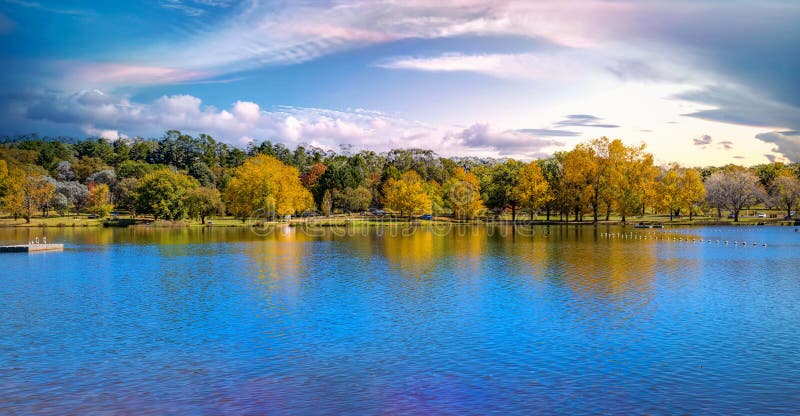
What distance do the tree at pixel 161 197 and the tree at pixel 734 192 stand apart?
10632cm

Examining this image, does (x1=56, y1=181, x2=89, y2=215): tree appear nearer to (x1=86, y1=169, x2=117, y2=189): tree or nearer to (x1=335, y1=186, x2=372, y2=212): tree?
(x1=86, y1=169, x2=117, y2=189): tree

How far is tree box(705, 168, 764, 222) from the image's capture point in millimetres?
114875

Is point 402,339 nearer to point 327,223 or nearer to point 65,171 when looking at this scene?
point 327,223

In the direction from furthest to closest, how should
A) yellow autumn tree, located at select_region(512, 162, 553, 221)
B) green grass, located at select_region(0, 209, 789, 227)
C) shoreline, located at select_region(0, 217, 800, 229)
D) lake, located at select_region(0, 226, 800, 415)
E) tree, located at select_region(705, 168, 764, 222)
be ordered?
yellow autumn tree, located at select_region(512, 162, 553, 221) < tree, located at select_region(705, 168, 764, 222) < green grass, located at select_region(0, 209, 789, 227) < shoreline, located at select_region(0, 217, 800, 229) < lake, located at select_region(0, 226, 800, 415)

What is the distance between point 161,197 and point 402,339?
10155 centimetres

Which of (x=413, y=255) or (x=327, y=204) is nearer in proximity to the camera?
(x=413, y=255)

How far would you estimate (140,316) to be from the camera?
28.0 metres

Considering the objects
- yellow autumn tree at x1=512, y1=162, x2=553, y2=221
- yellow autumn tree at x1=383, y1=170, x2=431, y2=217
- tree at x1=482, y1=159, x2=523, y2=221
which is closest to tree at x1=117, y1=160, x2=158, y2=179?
yellow autumn tree at x1=383, y1=170, x2=431, y2=217

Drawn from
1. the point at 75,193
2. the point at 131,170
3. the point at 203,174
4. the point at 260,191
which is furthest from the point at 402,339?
the point at 131,170

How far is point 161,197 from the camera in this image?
113m

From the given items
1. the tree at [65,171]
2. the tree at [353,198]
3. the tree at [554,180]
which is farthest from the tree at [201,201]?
the tree at [554,180]

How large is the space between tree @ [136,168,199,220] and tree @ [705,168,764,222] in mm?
106320

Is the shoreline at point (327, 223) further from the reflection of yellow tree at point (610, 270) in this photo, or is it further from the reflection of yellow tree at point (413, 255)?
the reflection of yellow tree at point (610, 270)

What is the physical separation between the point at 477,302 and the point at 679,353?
459 inches
